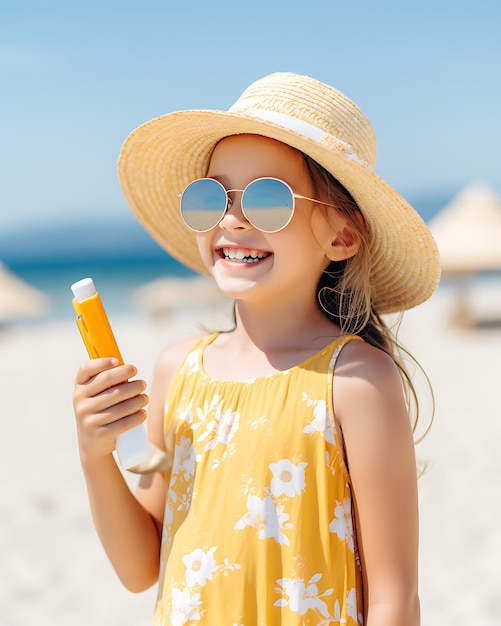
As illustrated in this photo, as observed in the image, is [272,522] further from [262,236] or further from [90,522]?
[90,522]

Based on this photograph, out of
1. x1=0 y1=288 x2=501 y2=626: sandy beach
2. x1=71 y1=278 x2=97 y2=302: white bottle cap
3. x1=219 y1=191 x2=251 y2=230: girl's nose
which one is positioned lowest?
x1=0 y1=288 x2=501 y2=626: sandy beach

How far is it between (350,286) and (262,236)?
11.2 inches

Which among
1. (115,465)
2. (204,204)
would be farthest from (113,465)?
(204,204)

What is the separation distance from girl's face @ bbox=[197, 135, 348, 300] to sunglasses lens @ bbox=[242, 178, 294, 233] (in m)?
0.03

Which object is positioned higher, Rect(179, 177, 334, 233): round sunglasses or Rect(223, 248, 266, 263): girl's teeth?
Rect(179, 177, 334, 233): round sunglasses

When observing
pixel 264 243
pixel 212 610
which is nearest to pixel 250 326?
pixel 264 243

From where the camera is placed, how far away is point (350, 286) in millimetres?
1871

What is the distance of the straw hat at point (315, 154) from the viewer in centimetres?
167

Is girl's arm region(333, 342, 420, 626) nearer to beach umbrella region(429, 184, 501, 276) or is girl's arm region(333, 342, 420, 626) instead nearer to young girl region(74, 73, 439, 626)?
young girl region(74, 73, 439, 626)

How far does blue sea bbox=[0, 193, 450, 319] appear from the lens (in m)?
28.4

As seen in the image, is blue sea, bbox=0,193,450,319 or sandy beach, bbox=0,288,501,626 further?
blue sea, bbox=0,193,450,319

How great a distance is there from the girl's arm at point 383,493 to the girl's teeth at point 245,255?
0.32 metres

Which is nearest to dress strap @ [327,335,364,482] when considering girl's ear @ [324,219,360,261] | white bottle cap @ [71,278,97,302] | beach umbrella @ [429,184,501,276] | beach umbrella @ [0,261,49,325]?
girl's ear @ [324,219,360,261]

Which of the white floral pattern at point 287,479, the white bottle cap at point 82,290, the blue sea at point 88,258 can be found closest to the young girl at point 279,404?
the white floral pattern at point 287,479
